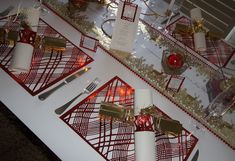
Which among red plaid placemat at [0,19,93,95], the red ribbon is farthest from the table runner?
the red ribbon

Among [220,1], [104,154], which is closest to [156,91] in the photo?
[104,154]

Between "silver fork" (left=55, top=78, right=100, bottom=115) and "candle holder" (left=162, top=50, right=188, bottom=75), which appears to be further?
"candle holder" (left=162, top=50, right=188, bottom=75)

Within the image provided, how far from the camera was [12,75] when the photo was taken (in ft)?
4.08

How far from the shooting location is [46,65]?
1.30m

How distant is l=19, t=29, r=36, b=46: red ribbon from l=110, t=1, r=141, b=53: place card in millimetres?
335

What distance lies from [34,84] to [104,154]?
0.39 metres

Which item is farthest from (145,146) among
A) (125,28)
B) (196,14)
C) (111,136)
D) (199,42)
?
(196,14)

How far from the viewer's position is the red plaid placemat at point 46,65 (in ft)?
4.06

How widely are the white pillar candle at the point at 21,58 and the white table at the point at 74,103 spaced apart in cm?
6

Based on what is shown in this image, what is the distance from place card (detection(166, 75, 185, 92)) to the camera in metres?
1.35

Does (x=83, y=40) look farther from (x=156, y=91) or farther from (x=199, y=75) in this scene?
(x=199, y=75)

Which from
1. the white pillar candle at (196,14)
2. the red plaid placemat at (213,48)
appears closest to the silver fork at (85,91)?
the red plaid placemat at (213,48)

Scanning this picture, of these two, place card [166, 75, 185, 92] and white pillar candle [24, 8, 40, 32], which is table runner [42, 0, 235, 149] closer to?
place card [166, 75, 185, 92]

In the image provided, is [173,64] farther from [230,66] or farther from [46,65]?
[46,65]
